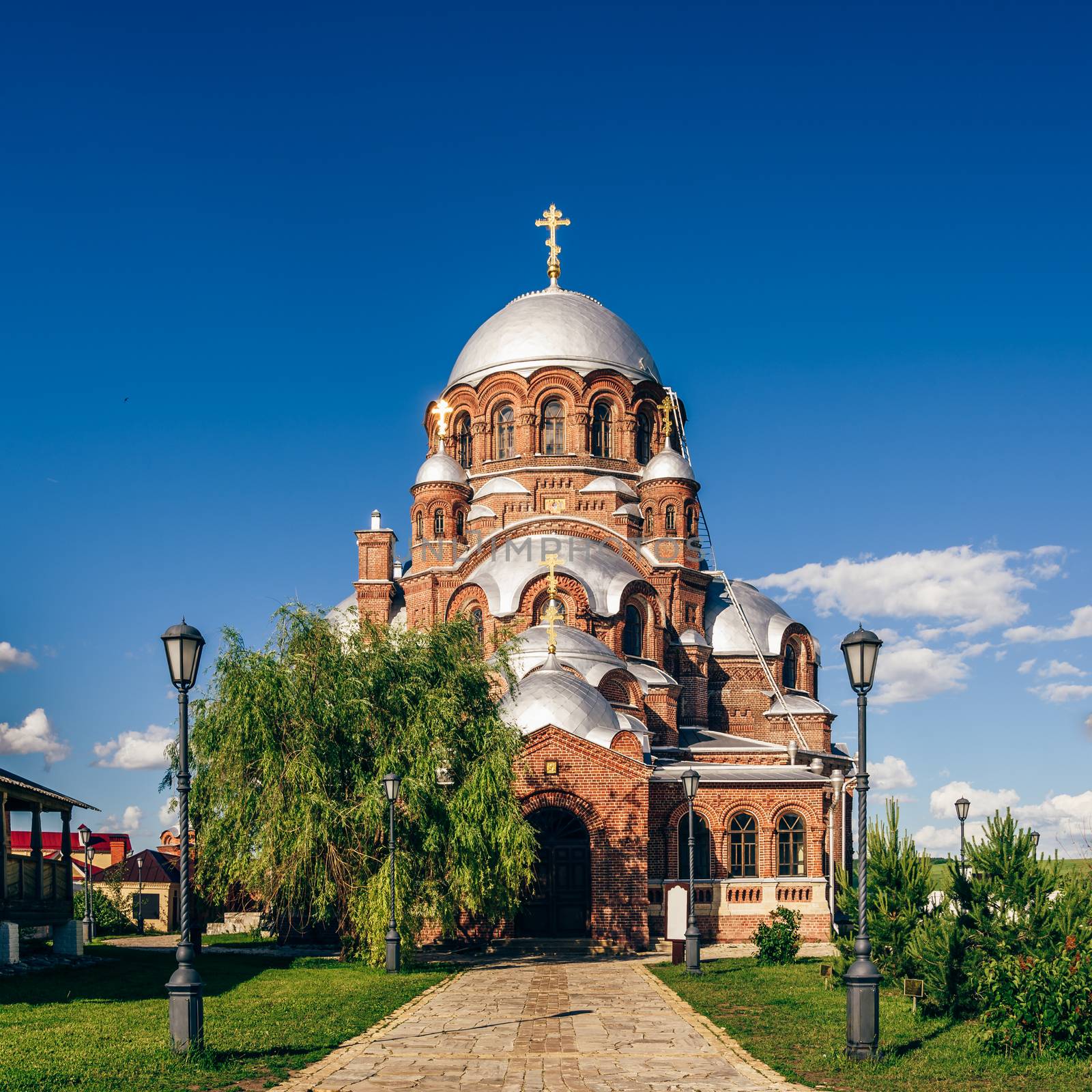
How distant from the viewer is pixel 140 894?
36312 millimetres

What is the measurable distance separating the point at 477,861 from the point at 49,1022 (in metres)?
8.81

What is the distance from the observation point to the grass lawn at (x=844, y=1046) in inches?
426

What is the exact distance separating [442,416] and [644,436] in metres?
6.18

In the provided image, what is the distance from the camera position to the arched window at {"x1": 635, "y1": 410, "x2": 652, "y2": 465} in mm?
39062

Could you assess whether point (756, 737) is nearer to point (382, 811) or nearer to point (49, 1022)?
point (382, 811)

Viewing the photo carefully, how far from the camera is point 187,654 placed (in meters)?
12.4

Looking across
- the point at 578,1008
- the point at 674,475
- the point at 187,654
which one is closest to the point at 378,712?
the point at 578,1008

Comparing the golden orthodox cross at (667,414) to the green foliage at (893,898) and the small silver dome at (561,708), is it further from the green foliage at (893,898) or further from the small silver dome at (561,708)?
the green foliage at (893,898)

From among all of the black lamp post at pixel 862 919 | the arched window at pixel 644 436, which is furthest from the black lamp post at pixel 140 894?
the black lamp post at pixel 862 919

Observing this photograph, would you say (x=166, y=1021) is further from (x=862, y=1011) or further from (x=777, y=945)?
(x=777, y=945)

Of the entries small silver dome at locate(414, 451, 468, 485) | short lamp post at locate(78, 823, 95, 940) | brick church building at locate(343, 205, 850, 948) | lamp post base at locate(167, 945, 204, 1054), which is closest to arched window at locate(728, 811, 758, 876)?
brick church building at locate(343, 205, 850, 948)

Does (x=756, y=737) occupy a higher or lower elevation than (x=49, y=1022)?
higher

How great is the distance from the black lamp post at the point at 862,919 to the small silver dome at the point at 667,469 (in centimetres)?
2356

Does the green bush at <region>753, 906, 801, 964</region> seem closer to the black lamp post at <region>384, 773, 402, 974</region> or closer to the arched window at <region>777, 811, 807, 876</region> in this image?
the arched window at <region>777, 811, 807, 876</region>
